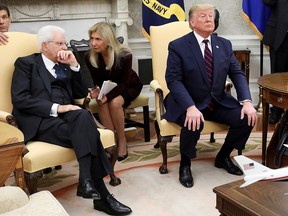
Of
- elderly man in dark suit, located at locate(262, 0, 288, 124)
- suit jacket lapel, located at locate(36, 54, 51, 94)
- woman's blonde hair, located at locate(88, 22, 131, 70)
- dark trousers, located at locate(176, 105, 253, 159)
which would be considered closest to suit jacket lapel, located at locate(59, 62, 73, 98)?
suit jacket lapel, located at locate(36, 54, 51, 94)

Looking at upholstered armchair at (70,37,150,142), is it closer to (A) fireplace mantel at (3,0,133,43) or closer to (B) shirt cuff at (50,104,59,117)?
(A) fireplace mantel at (3,0,133,43)

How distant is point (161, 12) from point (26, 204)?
330 cm

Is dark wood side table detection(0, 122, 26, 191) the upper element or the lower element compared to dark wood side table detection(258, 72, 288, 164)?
lower

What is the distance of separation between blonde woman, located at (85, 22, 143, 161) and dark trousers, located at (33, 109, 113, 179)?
28.1 inches

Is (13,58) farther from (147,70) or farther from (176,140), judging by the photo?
(147,70)

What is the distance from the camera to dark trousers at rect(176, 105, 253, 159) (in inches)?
120

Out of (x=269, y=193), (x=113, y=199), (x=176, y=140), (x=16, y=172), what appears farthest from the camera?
(x=176, y=140)

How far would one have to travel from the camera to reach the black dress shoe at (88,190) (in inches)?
99.8

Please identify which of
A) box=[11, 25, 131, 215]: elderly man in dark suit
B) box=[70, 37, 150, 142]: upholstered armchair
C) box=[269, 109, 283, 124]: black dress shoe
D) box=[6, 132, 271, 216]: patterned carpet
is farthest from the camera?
box=[269, 109, 283, 124]: black dress shoe

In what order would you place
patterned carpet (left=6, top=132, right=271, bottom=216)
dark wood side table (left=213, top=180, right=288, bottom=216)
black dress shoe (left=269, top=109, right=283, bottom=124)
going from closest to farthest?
1. dark wood side table (left=213, top=180, right=288, bottom=216)
2. patterned carpet (left=6, top=132, right=271, bottom=216)
3. black dress shoe (left=269, top=109, right=283, bottom=124)

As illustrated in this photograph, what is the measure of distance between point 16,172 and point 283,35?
2.87 meters

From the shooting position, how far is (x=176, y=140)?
4.01 m

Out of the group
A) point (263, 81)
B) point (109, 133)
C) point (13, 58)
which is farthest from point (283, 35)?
point (13, 58)

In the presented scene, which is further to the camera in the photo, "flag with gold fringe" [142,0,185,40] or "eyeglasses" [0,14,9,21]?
"flag with gold fringe" [142,0,185,40]
